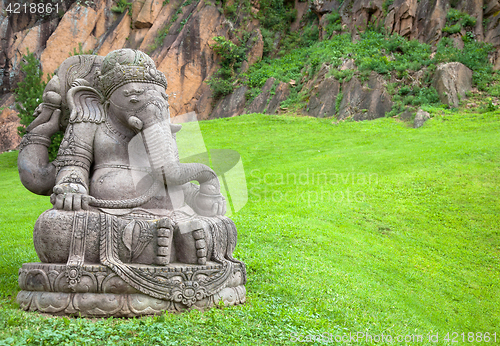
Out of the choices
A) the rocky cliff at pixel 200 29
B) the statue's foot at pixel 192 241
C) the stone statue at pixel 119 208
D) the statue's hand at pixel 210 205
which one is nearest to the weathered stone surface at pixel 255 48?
the rocky cliff at pixel 200 29

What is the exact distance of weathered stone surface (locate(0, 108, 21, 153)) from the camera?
74.3 feet

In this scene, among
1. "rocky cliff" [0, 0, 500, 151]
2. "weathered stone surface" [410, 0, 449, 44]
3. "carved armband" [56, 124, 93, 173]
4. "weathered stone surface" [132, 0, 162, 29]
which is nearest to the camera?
"carved armband" [56, 124, 93, 173]

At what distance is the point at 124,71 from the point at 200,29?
23.6 metres

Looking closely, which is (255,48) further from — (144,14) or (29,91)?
(29,91)


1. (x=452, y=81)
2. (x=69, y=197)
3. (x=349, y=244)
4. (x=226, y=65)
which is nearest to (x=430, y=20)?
(x=452, y=81)

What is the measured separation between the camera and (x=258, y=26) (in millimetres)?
28188

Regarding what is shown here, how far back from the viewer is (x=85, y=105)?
416cm

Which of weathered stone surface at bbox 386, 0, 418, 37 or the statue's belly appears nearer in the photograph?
the statue's belly

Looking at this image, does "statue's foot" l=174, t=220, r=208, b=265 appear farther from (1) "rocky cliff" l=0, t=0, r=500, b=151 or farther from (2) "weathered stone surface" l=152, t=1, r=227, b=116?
(2) "weathered stone surface" l=152, t=1, r=227, b=116

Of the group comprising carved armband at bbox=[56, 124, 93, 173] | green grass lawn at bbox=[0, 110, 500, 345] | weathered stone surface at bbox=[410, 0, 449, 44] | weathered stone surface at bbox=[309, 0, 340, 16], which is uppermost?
weathered stone surface at bbox=[309, 0, 340, 16]

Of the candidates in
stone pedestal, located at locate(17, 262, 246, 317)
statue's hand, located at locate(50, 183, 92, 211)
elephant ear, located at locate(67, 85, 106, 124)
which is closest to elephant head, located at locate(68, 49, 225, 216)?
elephant ear, located at locate(67, 85, 106, 124)

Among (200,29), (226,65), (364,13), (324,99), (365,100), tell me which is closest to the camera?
(365,100)

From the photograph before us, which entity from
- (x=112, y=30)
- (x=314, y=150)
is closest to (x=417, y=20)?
(x=314, y=150)

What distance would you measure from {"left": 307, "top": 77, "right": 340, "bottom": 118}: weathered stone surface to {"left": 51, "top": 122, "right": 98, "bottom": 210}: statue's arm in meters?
17.3
